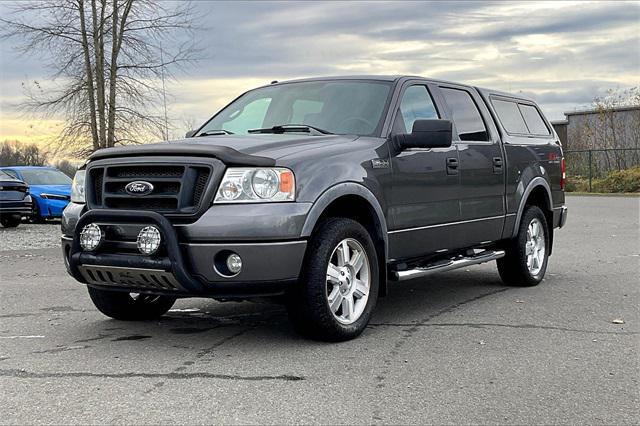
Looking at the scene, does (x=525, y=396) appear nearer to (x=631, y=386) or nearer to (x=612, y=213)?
(x=631, y=386)

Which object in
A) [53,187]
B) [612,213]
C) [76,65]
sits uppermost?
[76,65]

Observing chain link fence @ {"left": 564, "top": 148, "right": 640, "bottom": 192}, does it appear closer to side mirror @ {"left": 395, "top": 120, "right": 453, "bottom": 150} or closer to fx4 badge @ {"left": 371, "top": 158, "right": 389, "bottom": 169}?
side mirror @ {"left": 395, "top": 120, "right": 453, "bottom": 150}

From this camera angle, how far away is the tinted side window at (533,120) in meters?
8.96

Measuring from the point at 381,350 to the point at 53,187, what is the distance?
52.9ft

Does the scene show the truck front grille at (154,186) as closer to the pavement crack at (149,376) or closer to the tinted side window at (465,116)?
the pavement crack at (149,376)

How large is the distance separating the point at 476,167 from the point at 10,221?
1443 cm

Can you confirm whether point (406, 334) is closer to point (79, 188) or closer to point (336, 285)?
point (336, 285)

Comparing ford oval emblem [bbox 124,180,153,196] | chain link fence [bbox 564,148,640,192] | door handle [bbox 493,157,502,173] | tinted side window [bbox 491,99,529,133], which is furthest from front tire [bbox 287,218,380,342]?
chain link fence [bbox 564,148,640,192]

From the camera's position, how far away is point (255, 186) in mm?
5207

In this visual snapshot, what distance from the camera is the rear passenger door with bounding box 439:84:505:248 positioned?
720 centimetres

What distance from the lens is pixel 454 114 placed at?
24.3 ft

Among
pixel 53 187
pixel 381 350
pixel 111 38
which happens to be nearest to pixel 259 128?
pixel 381 350

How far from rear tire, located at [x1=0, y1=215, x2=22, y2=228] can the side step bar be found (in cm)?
1364

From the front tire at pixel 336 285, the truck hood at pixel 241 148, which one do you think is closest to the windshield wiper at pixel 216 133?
the truck hood at pixel 241 148
